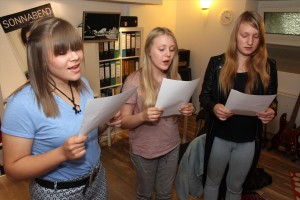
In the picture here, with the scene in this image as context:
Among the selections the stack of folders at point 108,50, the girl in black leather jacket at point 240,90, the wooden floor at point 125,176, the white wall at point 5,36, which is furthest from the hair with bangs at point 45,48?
the stack of folders at point 108,50

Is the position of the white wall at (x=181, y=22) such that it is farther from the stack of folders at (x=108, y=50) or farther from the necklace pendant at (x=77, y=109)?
the necklace pendant at (x=77, y=109)

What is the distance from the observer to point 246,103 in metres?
1.29

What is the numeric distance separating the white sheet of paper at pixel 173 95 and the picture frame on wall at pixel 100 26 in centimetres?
181

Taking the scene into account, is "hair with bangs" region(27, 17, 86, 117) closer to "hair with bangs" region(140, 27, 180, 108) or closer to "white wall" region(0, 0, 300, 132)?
"hair with bangs" region(140, 27, 180, 108)

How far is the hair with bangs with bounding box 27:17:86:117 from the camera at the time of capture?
783 millimetres

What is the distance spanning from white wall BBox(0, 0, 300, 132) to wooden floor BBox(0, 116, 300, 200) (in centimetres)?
60

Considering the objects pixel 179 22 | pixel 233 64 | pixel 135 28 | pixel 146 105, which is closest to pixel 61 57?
pixel 146 105

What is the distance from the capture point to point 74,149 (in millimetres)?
779

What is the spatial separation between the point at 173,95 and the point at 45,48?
630 mm

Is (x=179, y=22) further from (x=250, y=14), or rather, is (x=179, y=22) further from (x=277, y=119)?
A: (x=250, y=14)

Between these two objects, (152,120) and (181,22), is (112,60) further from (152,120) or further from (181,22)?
(152,120)

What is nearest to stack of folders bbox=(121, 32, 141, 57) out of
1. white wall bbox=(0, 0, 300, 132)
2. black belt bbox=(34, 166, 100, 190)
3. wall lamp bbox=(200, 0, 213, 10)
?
white wall bbox=(0, 0, 300, 132)

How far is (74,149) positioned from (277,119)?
3.11m

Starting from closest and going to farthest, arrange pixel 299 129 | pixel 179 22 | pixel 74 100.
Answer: pixel 74 100 < pixel 299 129 < pixel 179 22
